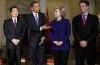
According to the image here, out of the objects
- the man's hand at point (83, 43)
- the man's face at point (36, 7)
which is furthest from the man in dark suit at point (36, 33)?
the man's hand at point (83, 43)

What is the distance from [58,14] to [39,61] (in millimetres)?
1182

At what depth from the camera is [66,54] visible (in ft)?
17.8

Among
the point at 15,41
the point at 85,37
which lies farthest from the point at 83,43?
the point at 15,41

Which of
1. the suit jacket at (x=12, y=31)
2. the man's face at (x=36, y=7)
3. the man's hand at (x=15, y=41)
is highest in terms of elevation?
the man's face at (x=36, y=7)

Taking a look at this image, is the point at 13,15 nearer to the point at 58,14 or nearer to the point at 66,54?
the point at 58,14

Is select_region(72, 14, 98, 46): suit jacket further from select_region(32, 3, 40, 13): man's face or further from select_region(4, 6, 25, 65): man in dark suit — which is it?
select_region(4, 6, 25, 65): man in dark suit

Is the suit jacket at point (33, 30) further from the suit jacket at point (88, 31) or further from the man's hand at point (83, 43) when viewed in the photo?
the man's hand at point (83, 43)

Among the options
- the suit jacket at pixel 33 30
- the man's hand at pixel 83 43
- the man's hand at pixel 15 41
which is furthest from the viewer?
the suit jacket at pixel 33 30

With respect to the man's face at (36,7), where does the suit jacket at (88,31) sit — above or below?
below

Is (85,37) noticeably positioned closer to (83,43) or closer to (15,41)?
(83,43)

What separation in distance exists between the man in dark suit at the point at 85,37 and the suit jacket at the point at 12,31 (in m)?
1.21

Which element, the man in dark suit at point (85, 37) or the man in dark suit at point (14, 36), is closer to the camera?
the man in dark suit at point (85, 37)

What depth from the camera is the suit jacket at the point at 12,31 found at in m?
5.70

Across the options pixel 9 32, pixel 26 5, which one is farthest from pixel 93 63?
pixel 26 5
